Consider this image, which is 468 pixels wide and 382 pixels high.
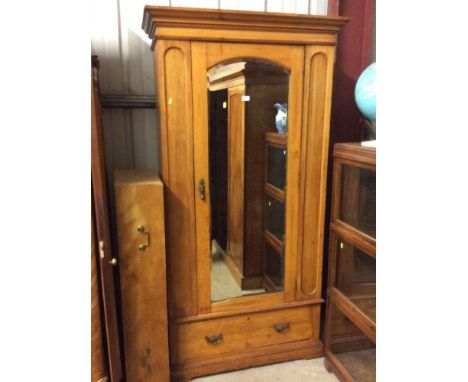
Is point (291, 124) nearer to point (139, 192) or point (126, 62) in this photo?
point (139, 192)

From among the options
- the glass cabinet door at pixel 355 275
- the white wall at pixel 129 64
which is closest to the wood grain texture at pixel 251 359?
the glass cabinet door at pixel 355 275

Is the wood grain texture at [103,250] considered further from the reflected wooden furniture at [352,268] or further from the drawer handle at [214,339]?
the reflected wooden furniture at [352,268]

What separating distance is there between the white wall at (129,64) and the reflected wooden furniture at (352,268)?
0.89 m

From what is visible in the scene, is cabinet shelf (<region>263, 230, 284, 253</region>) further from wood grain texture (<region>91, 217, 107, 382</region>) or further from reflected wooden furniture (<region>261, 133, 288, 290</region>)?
wood grain texture (<region>91, 217, 107, 382</region>)

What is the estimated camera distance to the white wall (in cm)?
171

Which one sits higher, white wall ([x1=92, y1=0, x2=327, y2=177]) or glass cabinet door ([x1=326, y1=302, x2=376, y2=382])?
white wall ([x1=92, y1=0, x2=327, y2=177])

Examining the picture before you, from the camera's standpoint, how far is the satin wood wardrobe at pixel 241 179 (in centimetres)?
143

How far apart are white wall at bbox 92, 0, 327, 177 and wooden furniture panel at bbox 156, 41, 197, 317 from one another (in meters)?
0.42

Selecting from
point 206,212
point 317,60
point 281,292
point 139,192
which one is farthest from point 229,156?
point 281,292

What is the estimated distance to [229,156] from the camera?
157cm

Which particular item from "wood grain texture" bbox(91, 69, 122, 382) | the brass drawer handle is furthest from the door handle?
"wood grain texture" bbox(91, 69, 122, 382)

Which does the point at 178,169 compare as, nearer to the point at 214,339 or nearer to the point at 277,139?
the point at 277,139

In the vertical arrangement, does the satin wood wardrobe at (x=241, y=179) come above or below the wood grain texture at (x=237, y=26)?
below
